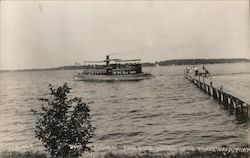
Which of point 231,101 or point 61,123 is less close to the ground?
point 61,123

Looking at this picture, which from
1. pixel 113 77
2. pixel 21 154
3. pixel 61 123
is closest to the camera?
pixel 61 123

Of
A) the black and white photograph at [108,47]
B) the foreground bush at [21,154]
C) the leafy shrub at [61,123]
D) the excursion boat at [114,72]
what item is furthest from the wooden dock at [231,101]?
the excursion boat at [114,72]

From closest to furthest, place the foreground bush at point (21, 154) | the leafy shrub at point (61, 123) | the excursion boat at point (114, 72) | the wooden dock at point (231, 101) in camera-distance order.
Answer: the leafy shrub at point (61, 123) < the foreground bush at point (21, 154) < the wooden dock at point (231, 101) < the excursion boat at point (114, 72)

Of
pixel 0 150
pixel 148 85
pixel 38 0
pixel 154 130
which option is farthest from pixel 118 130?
pixel 148 85

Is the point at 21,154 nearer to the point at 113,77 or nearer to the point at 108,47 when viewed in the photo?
the point at 108,47

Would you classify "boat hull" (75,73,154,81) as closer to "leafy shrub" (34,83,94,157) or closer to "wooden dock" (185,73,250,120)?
"wooden dock" (185,73,250,120)

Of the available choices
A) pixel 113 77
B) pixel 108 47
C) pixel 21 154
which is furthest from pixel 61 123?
pixel 113 77

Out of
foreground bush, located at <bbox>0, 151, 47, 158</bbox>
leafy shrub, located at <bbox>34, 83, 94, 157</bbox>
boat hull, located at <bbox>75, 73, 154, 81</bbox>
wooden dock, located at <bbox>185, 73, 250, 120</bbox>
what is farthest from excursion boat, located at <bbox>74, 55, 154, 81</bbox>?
leafy shrub, located at <bbox>34, 83, 94, 157</bbox>

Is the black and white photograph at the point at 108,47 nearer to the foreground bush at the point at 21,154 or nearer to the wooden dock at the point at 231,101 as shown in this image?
the foreground bush at the point at 21,154

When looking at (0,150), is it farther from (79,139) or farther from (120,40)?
(120,40)

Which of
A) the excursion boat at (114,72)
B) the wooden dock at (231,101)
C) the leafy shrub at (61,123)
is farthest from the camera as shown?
the excursion boat at (114,72)

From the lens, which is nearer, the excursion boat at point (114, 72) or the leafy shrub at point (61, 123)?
the leafy shrub at point (61, 123)

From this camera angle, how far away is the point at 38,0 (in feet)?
24.1

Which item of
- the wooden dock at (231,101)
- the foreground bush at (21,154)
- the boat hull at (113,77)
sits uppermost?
the boat hull at (113,77)
